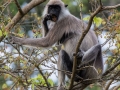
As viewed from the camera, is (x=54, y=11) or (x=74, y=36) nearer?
(x=74, y=36)

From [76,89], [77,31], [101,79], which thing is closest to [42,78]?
[76,89]

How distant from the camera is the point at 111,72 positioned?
6.06m

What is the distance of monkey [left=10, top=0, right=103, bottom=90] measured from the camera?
7117mm

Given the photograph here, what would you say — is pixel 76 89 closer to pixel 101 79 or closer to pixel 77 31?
pixel 101 79

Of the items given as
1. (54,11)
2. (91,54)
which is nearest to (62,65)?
(91,54)

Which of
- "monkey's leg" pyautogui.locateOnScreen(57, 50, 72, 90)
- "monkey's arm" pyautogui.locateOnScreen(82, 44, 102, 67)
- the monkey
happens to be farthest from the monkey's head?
"monkey's arm" pyautogui.locateOnScreen(82, 44, 102, 67)

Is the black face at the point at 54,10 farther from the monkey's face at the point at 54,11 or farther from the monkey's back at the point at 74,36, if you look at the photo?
the monkey's back at the point at 74,36

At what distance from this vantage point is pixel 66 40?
7.53 meters

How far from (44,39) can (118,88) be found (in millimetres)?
1683

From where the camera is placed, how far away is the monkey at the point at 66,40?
712cm

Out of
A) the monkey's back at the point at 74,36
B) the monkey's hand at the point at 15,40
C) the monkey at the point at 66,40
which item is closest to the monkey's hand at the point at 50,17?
the monkey at the point at 66,40

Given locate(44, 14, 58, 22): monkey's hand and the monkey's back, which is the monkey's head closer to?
locate(44, 14, 58, 22): monkey's hand

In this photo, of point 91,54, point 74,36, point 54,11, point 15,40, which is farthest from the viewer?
point 54,11

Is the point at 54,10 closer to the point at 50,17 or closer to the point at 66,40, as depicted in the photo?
the point at 50,17
